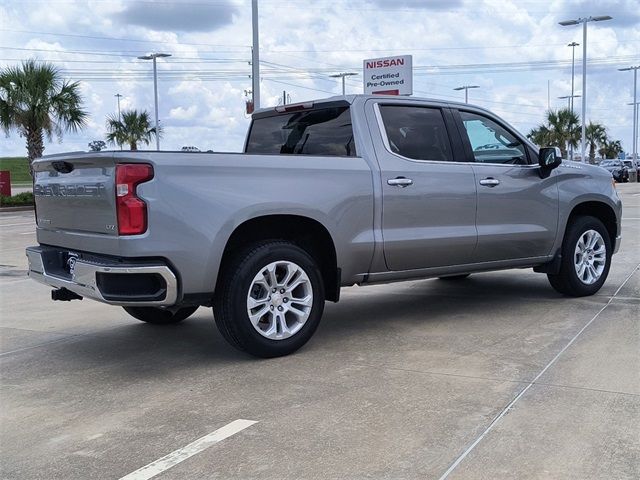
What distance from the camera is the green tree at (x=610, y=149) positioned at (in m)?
85.3

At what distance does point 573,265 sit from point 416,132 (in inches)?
90.6

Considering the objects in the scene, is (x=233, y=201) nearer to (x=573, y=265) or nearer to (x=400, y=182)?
(x=400, y=182)

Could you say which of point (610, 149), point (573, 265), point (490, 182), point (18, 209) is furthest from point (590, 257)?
point (610, 149)

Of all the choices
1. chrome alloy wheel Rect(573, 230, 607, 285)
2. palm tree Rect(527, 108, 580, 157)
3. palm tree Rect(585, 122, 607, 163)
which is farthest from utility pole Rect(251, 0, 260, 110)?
palm tree Rect(585, 122, 607, 163)

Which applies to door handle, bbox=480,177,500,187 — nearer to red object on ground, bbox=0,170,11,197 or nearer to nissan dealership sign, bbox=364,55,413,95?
nissan dealership sign, bbox=364,55,413,95

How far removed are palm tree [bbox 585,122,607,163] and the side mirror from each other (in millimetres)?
66591

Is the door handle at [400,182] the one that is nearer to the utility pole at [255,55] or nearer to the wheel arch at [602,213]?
the wheel arch at [602,213]

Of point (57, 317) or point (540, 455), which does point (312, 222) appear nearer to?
point (540, 455)

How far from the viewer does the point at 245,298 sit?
16.1 feet

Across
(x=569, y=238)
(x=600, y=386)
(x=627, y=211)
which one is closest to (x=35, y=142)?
(x=627, y=211)

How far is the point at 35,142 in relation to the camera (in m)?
27.9

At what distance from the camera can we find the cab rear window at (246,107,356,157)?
575 centimetres

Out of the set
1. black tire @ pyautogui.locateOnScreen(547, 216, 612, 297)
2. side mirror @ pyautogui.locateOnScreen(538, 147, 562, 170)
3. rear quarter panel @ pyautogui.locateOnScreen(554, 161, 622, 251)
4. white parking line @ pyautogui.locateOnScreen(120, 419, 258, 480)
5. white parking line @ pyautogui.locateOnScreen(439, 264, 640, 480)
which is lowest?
white parking line @ pyautogui.locateOnScreen(120, 419, 258, 480)

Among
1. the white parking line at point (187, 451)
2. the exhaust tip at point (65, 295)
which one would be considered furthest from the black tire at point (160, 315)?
the white parking line at point (187, 451)
